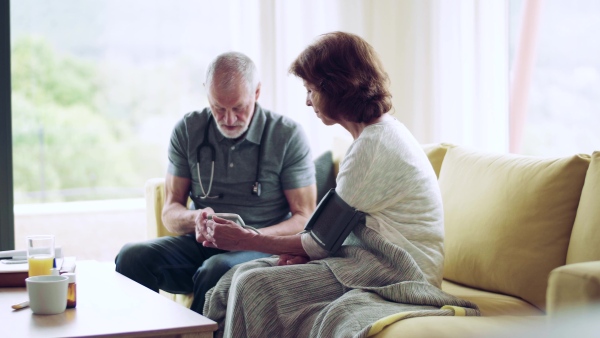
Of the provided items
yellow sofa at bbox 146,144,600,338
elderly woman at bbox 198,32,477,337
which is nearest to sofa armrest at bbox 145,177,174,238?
elderly woman at bbox 198,32,477,337

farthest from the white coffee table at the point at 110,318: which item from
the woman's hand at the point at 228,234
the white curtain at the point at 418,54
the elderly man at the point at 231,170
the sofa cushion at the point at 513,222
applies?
the white curtain at the point at 418,54

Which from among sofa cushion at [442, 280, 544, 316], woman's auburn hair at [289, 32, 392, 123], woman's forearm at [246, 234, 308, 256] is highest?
woman's auburn hair at [289, 32, 392, 123]

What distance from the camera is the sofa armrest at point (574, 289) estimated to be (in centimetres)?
A: 141

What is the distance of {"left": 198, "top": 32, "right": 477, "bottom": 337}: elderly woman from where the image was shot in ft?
6.22

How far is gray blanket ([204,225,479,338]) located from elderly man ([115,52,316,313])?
686 mm

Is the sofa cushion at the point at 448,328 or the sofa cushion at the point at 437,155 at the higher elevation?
the sofa cushion at the point at 437,155

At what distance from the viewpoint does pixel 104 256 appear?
14.0 ft

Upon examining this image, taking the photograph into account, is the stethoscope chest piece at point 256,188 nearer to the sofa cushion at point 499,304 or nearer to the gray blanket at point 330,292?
the gray blanket at point 330,292

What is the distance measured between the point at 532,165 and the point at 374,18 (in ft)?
6.75

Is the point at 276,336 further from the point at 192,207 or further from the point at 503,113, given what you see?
the point at 503,113

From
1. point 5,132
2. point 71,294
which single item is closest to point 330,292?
point 71,294

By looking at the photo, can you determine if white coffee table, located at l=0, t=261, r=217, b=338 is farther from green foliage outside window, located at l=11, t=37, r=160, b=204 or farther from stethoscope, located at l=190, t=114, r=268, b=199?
green foliage outside window, located at l=11, t=37, r=160, b=204

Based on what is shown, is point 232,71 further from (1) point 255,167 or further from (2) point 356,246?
(2) point 356,246

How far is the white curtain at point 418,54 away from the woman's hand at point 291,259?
61.7 inches
